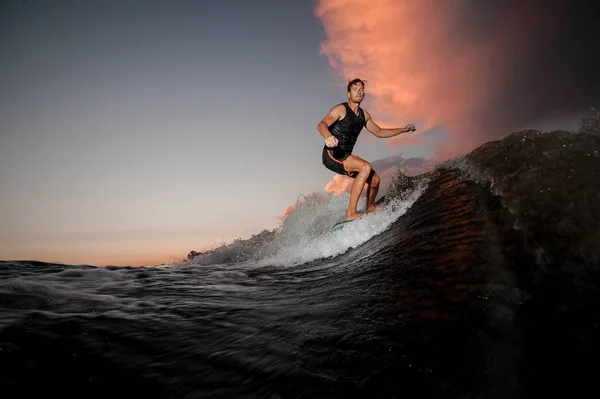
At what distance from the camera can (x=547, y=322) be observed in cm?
163

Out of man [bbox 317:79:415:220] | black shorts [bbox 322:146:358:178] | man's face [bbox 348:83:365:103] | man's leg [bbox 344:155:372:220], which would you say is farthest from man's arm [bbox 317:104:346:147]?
man's leg [bbox 344:155:372:220]

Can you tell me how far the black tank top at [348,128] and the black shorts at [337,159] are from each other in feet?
0.41

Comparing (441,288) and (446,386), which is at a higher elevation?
(441,288)

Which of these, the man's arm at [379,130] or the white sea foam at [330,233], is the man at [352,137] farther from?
the white sea foam at [330,233]

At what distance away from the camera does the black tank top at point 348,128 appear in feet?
20.0

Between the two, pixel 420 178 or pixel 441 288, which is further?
pixel 420 178

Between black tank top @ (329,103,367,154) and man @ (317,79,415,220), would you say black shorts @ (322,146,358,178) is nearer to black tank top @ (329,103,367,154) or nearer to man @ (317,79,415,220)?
man @ (317,79,415,220)

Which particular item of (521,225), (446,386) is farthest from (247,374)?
(521,225)

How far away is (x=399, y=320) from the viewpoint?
77.0 inches

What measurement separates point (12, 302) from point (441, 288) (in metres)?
3.81

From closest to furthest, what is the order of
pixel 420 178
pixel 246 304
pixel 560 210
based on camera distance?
pixel 560 210
pixel 246 304
pixel 420 178

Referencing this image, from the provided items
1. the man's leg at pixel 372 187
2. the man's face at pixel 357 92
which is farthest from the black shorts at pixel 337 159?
the man's face at pixel 357 92

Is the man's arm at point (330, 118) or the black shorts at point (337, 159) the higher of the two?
the man's arm at point (330, 118)

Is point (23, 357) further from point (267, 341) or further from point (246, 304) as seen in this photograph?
point (246, 304)
